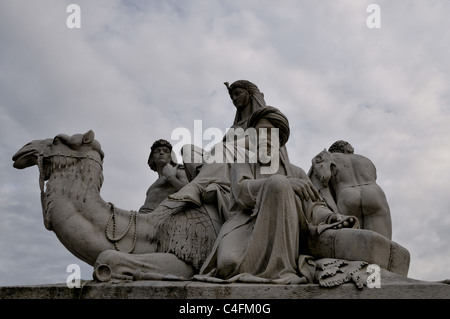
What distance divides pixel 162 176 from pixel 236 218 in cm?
236

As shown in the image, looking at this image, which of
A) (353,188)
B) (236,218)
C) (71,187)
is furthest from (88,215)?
(353,188)

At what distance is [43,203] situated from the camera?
5.78 m

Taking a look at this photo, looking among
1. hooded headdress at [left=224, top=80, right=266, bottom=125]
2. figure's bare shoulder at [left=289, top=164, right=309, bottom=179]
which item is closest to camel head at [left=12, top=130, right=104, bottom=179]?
figure's bare shoulder at [left=289, top=164, right=309, bottom=179]

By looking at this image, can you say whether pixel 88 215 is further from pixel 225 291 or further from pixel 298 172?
pixel 298 172

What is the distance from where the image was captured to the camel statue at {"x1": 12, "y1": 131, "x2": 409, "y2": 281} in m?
5.22

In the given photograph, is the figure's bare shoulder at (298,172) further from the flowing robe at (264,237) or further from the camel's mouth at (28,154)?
the camel's mouth at (28,154)

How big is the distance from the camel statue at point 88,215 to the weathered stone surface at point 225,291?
22.1 inches

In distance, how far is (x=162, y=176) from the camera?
24.7 ft

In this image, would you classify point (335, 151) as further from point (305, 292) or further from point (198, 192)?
point (305, 292)

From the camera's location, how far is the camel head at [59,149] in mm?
5871

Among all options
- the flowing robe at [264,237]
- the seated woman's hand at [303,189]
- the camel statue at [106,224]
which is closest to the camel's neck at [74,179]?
the camel statue at [106,224]
